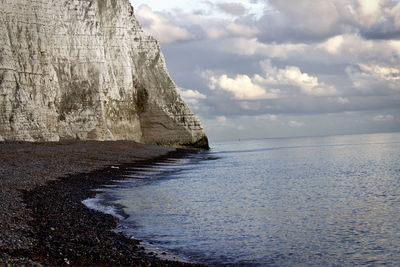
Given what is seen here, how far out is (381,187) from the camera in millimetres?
16984

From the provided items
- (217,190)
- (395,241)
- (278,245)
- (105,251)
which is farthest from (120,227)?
(217,190)

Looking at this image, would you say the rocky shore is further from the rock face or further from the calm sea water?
the rock face

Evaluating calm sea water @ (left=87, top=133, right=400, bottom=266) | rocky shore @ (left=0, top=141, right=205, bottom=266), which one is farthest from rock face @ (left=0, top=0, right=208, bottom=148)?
calm sea water @ (left=87, top=133, right=400, bottom=266)

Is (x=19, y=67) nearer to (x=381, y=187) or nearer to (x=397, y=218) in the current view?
(x=381, y=187)

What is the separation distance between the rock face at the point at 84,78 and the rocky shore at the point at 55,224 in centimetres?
1465

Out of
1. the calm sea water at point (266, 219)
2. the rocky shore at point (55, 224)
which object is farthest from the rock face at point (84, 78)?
the calm sea water at point (266, 219)

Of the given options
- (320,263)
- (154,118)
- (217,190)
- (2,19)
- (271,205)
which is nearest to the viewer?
(320,263)

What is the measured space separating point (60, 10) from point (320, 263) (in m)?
40.2

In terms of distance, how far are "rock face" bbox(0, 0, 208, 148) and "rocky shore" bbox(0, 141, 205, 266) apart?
14654 millimetres

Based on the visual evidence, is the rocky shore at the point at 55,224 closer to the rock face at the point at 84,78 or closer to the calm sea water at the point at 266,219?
the calm sea water at the point at 266,219

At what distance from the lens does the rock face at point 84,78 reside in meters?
32.6

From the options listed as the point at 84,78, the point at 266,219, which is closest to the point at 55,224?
the point at 266,219

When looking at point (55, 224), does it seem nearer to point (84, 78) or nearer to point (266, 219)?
point (266, 219)

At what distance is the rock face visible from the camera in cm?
3262
